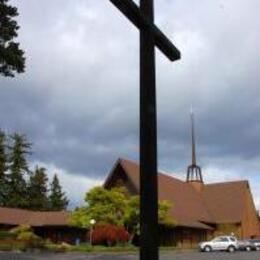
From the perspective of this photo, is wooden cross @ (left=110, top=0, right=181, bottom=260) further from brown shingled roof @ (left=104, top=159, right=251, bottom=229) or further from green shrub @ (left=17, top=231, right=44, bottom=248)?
brown shingled roof @ (left=104, top=159, right=251, bottom=229)

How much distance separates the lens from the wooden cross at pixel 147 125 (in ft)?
14.4

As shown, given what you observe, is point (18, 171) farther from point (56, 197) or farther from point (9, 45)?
point (9, 45)

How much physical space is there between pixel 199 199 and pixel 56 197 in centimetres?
3341

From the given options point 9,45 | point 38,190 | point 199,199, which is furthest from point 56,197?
point 9,45

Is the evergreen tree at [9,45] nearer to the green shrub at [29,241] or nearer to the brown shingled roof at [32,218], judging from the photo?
the green shrub at [29,241]

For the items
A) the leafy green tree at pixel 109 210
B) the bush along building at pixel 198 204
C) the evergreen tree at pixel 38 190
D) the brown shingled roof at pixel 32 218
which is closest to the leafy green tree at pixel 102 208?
the leafy green tree at pixel 109 210

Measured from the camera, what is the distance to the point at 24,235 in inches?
2047

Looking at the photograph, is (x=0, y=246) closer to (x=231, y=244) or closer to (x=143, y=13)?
(x=231, y=244)

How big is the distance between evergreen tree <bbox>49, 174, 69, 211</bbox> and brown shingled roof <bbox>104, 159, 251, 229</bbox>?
29.1 metres

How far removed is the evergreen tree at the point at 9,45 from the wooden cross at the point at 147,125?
16.4m

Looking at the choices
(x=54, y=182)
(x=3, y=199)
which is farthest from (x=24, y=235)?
(x=54, y=182)

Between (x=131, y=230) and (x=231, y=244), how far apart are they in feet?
38.1

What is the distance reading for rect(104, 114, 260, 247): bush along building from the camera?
6809 centimetres

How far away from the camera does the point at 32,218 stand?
238 ft
